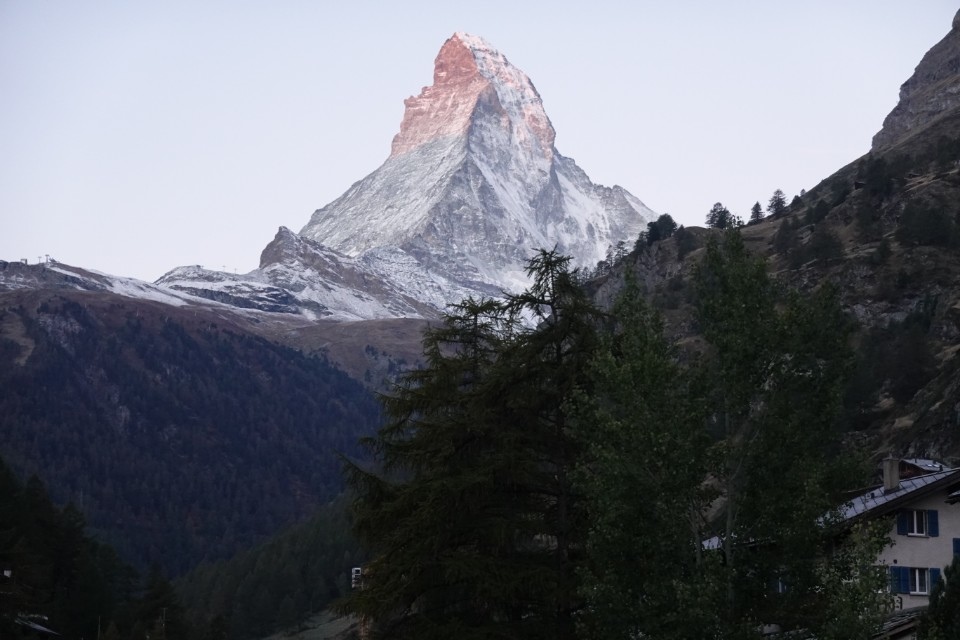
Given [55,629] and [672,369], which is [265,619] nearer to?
[55,629]

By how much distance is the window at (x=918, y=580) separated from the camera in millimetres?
39156

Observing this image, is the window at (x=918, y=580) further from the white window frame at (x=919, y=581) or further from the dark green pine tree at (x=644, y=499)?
the dark green pine tree at (x=644, y=499)

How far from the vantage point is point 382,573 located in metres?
31.2

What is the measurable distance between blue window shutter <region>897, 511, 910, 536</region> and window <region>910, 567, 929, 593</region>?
1254 mm

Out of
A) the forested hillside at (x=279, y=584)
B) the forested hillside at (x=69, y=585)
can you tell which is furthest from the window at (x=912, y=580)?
the forested hillside at (x=279, y=584)

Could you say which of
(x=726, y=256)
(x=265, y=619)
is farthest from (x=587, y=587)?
(x=265, y=619)

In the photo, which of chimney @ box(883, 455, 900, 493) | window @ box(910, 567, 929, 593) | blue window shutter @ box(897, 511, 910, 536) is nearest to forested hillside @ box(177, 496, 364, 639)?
chimney @ box(883, 455, 900, 493)

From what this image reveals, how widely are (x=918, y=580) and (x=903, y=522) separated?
6.62 feet

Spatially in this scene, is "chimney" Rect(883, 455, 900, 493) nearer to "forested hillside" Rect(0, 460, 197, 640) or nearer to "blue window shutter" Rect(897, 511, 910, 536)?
"blue window shutter" Rect(897, 511, 910, 536)

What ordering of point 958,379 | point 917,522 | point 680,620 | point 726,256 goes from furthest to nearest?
point 958,379, point 917,522, point 726,256, point 680,620

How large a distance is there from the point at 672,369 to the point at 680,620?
235 inches

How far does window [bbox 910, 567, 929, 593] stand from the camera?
3916cm

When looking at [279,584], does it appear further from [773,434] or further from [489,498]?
[773,434]

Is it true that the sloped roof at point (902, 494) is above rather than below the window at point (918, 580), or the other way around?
above
